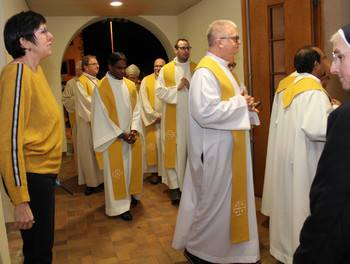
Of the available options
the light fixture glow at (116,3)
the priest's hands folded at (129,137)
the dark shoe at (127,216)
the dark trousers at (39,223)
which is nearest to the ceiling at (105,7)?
the light fixture glow at (116,3)

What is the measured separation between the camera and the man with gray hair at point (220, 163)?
246 centimetres

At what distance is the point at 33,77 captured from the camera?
174cm

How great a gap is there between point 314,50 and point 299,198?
1.09 meters

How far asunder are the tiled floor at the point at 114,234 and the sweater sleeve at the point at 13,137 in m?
1.49

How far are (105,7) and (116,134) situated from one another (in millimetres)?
3677

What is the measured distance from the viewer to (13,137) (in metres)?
1.58

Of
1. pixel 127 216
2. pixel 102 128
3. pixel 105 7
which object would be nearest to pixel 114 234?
pixel 127 216

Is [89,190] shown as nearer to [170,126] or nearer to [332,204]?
[170,126]

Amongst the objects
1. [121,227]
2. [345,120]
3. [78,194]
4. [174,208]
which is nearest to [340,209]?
[345,120]

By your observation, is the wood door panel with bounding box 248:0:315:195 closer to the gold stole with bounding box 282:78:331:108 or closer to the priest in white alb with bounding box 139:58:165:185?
the gold stole with bounding box 282:78:331:108

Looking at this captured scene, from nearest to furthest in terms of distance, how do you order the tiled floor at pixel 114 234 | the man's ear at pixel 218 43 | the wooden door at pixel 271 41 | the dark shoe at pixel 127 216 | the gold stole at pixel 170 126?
the man's ear at pixel 218 43 < the tiled floor at pixel 114 234 < the wooden door at pixel 271 41 < the dark shoe at pixel 127 216 < the gold stole at pixel 170 126

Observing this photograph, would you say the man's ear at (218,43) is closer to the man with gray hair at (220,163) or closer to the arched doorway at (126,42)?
the man with gray hair at (220,163)

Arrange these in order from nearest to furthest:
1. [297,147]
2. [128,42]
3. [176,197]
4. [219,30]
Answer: [297,147], [219,30], [176,197], [128,42]

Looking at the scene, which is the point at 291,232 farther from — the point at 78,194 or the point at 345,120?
the point at 78,194
